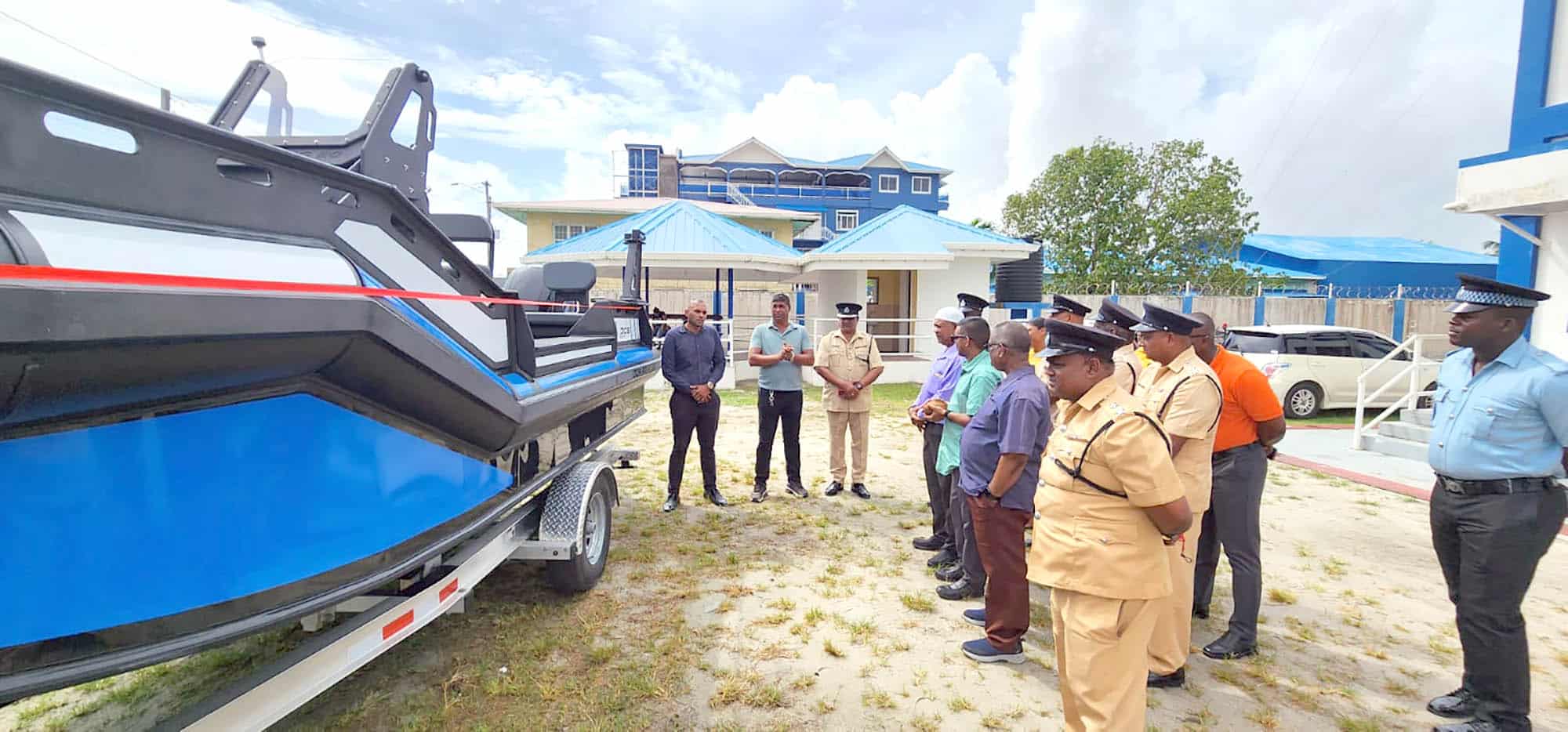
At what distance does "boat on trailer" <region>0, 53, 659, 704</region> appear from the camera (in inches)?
52.2

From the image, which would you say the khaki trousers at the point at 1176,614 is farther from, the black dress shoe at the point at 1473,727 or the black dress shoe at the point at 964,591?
the black dress shoe at the point at 964,591

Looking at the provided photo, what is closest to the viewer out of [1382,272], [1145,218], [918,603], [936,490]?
[918,603]

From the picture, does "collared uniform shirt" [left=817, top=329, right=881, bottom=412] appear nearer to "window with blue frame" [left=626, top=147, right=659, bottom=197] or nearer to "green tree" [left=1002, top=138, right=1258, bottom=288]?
"green tree" [left=1002, top=138, right=1258, bottom=288]

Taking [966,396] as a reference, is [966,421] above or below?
below

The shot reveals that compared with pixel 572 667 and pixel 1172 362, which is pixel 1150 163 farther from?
pixel 572 667

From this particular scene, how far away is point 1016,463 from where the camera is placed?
3.06m

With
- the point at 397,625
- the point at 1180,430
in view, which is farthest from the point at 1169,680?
the point at 397,625

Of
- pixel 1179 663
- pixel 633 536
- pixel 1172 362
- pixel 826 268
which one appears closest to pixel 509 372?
pixel 633 536

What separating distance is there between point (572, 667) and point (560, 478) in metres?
1.03

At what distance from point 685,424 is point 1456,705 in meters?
4.66

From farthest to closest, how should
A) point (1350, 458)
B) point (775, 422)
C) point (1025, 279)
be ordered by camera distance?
point (1025, 279) < point (1350, 458) < point (775, 422)

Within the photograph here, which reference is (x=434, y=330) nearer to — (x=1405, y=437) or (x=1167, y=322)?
(x=1167, y=322)

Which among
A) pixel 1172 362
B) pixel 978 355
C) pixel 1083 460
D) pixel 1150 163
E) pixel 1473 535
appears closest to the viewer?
pixel 1083 460

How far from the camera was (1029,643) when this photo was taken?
362 centimetres
